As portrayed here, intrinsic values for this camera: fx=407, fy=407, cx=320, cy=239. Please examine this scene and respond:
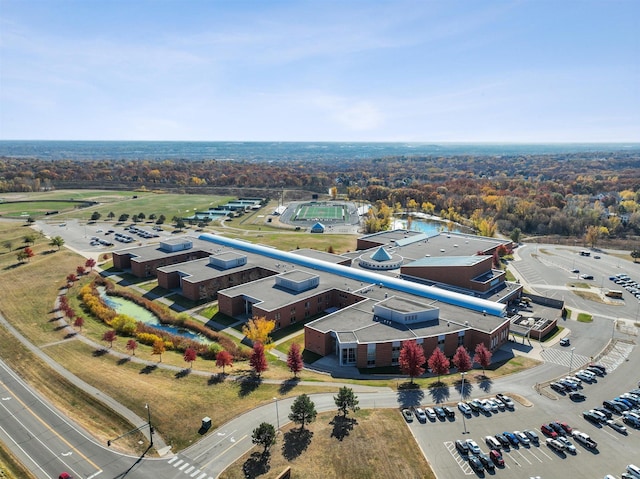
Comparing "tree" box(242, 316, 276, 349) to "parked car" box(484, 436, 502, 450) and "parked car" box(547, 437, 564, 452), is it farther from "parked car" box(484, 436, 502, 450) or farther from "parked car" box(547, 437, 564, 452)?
"parked car" box(547, 437, 564, 452)

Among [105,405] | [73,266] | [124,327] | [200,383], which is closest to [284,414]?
[200,383]

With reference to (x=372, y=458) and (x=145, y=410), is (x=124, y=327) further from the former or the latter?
(x=372, y=458)

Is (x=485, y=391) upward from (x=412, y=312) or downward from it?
downward

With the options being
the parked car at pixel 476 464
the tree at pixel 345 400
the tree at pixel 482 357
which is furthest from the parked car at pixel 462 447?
the tree at pixel 482 357

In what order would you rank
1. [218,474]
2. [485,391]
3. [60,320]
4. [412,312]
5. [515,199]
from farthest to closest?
[515,199] → [60,320] → [412,312] → [485,391] → [218,474]

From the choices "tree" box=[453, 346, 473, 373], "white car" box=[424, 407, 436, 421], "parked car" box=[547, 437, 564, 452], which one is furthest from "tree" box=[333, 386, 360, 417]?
"parked car" box=[547, 437, 564, 452]

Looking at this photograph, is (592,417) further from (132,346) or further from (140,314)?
(140,314)

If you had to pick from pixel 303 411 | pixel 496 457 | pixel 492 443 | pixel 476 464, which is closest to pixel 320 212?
pixel 303 411
